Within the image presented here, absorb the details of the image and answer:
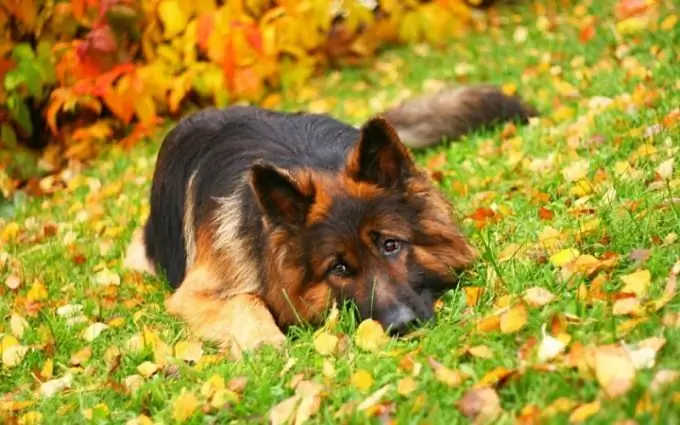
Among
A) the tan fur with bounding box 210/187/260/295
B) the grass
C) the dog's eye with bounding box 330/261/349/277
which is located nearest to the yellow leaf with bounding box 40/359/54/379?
the grass

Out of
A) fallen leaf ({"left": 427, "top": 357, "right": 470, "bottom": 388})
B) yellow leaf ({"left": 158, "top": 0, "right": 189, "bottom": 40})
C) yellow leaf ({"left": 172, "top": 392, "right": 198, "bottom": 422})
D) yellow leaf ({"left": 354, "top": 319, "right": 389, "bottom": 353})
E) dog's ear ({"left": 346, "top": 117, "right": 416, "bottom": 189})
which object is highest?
yellow leaf ({"left": 158, "top": 0, "right": 189, "bottom": 40})

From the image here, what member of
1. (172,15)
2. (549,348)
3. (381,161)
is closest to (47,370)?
(381,161)

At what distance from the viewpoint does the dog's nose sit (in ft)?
14.0

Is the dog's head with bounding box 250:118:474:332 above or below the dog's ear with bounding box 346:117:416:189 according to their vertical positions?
below

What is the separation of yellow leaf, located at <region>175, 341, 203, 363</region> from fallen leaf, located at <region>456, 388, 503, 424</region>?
63.4 inches

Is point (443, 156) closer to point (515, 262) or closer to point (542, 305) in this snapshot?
point (515, 262)

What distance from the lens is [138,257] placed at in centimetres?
634

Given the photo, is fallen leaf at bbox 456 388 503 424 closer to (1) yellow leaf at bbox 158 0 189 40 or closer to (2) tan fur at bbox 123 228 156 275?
(2) tan fur at bbox 123 228 156 275

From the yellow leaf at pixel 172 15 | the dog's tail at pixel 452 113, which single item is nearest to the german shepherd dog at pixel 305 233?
the dog's tail at pixel 452 113

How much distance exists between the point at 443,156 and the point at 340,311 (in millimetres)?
2742

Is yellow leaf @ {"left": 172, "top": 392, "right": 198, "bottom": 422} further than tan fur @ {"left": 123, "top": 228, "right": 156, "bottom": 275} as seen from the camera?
No

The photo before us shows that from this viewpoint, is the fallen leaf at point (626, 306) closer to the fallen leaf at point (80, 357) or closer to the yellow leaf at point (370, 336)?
the yellow leaf at point (370, 336)

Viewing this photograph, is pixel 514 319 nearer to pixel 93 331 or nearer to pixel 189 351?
pixel 189 351

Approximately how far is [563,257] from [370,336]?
38.2 inches
